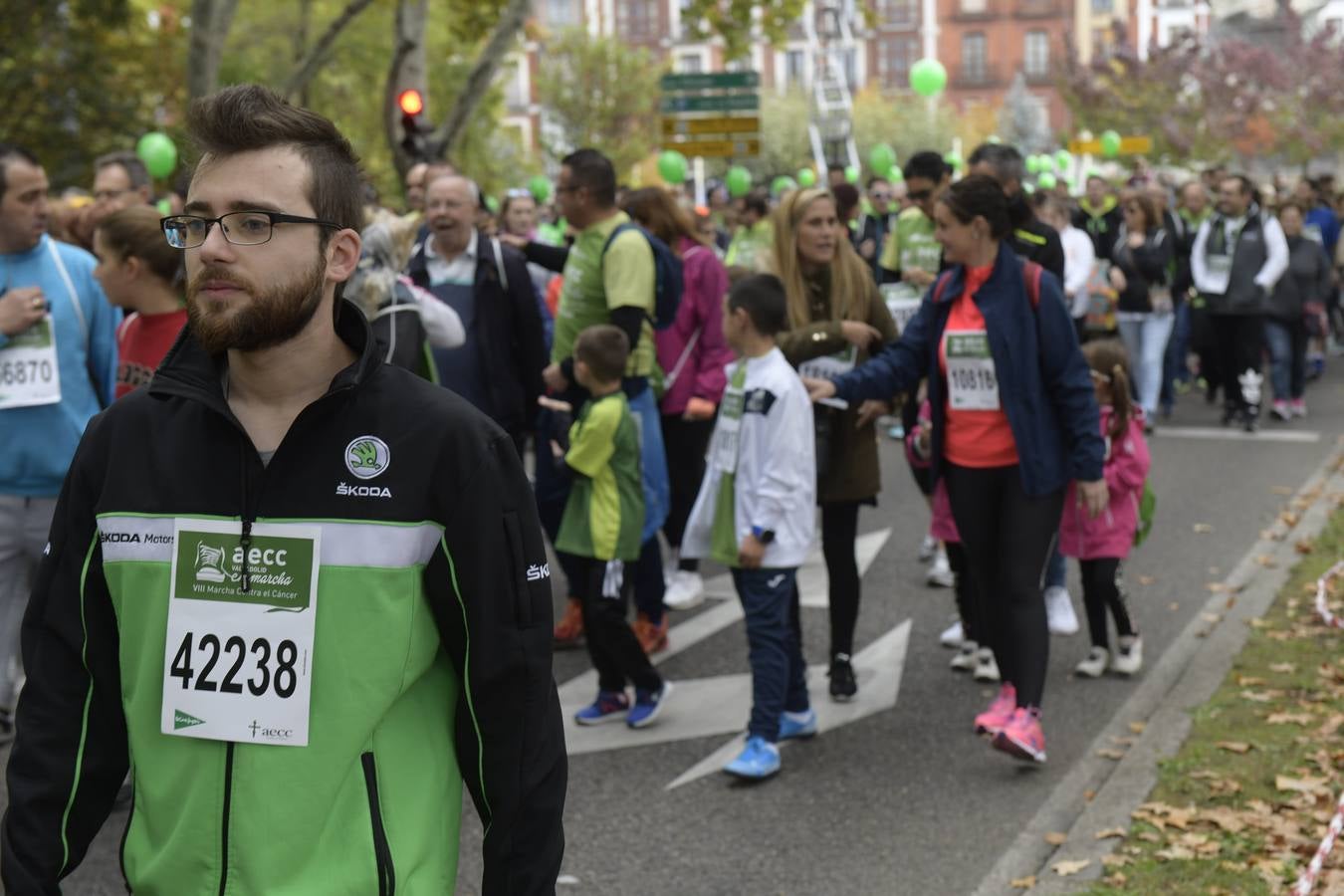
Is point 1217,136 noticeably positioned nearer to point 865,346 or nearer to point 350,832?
point 865,346

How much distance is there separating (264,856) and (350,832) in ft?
0.40

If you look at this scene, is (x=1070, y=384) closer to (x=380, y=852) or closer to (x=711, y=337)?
(x=711, y=337)

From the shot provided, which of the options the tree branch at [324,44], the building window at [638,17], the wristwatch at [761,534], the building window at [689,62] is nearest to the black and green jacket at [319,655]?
the wristwatch at [761,534]

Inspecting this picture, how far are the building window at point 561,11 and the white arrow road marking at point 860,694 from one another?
91676mm

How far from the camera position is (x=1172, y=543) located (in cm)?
1028

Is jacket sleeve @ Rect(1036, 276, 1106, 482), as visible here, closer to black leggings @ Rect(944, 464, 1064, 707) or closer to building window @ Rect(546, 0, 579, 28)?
black leggings @ Rect(944, 464, 1064, 707)

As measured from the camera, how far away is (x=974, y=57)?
332 ft

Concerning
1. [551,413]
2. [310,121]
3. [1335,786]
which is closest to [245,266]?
[310,121]

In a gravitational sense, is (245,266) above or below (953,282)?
above

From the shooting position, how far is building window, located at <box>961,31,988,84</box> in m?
101

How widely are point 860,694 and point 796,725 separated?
731 millimetres

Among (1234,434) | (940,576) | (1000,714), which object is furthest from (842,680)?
(1234,434)

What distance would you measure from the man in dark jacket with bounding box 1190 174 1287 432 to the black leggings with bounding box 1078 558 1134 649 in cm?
809

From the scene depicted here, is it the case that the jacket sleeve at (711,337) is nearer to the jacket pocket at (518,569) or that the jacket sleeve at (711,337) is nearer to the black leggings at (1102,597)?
the black leggings at (1102,597)
